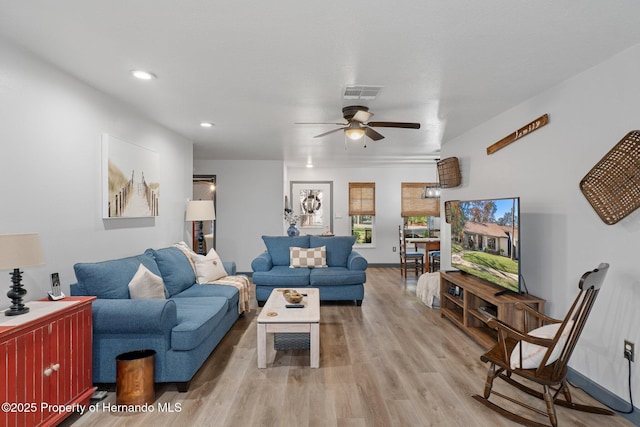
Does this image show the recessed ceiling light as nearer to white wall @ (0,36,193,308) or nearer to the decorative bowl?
white wall @ (0,36,193,308)

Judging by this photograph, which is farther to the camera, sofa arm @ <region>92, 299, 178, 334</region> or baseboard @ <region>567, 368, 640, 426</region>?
sofa arm @ <region>92, 299, 178, 334</region>

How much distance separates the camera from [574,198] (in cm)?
292

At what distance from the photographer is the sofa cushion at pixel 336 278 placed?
517 cm

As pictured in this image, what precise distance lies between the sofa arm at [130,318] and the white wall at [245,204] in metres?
4.86

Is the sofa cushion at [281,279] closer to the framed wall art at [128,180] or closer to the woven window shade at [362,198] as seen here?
the framed wall art at [128,180]

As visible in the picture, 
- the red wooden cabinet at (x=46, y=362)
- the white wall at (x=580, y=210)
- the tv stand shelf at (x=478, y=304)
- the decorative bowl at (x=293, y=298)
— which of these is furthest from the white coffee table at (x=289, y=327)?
the white wall at (x=580, y=210)

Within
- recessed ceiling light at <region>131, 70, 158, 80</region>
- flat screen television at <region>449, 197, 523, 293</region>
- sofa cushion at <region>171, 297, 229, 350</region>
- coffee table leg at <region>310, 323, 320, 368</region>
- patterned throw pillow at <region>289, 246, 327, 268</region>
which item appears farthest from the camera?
patterned throw pillow at <region>289, 246, 327, 268</region>

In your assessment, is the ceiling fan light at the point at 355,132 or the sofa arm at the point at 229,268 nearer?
the ceiling fan light at the point at 355,132

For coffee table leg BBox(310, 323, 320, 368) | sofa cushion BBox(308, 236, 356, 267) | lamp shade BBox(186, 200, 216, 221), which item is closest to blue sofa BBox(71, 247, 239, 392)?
coffee table leg BBox(310, 323, 320, 368)

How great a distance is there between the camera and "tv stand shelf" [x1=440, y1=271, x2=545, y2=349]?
321 cm

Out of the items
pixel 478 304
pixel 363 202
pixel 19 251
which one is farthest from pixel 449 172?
pixel 19 251

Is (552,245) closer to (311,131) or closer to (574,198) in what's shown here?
(574,198)

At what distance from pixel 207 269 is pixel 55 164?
6.92ft

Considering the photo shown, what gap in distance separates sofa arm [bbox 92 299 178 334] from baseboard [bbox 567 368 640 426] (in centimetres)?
322
